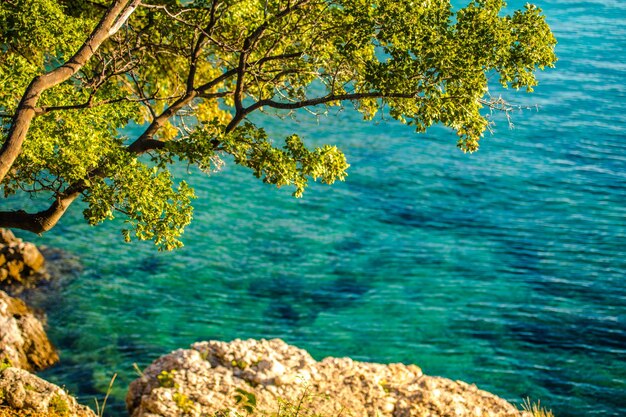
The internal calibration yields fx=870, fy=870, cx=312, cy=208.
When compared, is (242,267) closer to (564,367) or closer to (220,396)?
(564,367)

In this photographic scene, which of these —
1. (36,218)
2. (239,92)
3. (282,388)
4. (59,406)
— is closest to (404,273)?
(282,388)

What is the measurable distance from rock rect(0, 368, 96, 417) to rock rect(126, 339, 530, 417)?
322cm

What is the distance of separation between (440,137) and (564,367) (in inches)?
997

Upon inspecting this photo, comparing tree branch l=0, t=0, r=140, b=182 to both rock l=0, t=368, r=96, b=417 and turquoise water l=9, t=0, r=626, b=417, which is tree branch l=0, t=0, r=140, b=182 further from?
turquoise water l=9, t=0, r=626, b=417

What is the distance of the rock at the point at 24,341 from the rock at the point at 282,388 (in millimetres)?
6183

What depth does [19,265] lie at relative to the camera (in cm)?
2836

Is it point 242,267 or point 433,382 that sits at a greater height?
point 242,267

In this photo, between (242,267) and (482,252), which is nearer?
(242,267)

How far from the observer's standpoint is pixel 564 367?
24734 millimetres

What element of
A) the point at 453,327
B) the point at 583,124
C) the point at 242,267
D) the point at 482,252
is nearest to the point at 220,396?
the point at 453,327

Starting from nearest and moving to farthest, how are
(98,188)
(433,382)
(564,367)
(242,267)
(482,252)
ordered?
(98,188) < (433,382) < (564,367) < (242,267) < (482,252)

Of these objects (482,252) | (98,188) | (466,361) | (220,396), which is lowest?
(220,396)

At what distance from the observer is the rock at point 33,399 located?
12.4 meters

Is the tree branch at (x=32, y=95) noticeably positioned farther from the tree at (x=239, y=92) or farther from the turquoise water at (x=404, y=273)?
the turquoise water at (x=404, y=273)
